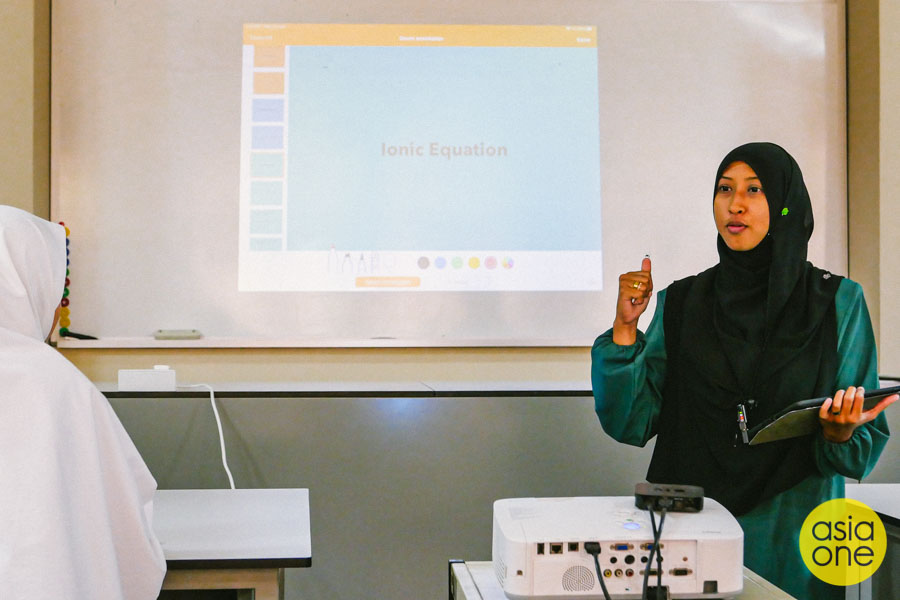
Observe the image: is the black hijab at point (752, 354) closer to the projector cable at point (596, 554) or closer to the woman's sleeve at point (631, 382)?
the woman's sleeve at point (631, 382)

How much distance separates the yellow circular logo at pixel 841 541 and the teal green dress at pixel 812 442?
0.01 meters

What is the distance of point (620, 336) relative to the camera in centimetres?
155

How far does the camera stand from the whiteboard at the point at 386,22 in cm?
304

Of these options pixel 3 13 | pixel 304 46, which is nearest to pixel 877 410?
pixel 304 46

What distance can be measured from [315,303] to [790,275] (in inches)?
78.4

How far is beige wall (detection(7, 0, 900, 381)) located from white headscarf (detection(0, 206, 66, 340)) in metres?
1.87

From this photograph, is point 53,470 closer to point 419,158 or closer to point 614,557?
point 614,557

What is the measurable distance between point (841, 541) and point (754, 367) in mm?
361

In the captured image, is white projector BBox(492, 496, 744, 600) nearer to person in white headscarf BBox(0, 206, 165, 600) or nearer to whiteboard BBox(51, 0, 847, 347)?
person in white headscarf BBox(0, 206, 165, 600)

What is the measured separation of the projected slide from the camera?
3.08m

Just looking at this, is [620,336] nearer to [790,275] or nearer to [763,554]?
[790,275]

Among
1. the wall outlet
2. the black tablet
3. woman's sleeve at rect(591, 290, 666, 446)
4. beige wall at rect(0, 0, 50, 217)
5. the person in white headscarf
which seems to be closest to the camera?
the person in white headscarf

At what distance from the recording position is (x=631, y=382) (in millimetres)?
1547

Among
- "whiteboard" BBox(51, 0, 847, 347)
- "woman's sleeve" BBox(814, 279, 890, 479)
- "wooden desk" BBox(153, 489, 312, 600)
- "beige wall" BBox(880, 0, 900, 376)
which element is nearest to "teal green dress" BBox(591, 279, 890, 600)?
"woman's sleeve" BBox(814, 279, 890, 479)
